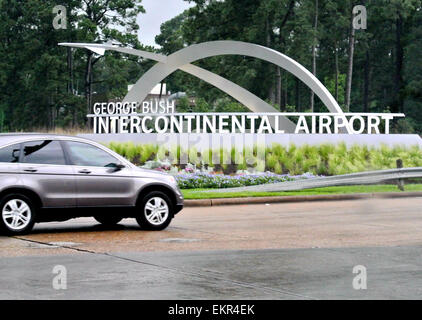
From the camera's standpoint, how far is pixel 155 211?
1526cm

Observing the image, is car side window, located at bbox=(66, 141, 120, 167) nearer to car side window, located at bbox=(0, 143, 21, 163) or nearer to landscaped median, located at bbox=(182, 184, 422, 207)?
car side window, located at bbox=(0, 143, 21, 163)

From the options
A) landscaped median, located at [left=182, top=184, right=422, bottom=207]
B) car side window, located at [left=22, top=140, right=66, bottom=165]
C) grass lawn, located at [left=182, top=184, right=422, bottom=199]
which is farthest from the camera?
grass lawn, located at [left=182, top=184, right=422, bottom=199]

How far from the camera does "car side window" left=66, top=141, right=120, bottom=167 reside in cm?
1491

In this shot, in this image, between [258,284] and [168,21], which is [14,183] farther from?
[168,21]

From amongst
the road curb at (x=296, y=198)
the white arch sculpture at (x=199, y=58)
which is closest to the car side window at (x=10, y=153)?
the road curb at (x=296, y=198)

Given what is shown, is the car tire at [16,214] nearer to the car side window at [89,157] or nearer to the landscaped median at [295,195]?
the car side window at [89,157]

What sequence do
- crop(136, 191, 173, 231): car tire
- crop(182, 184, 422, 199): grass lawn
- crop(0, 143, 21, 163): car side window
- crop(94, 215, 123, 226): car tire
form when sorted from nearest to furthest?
1. crop(0, 143, 21, 163): car side window
2. crop(136, 191, 173, 231): car tire
3. crop(94, 215, 123, 226): car tire
4. crop(182, 184, 422, 199): grass lawn

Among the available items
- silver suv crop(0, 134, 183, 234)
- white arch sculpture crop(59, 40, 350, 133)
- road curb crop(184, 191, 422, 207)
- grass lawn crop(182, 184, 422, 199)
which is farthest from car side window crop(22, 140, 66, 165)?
white arch sculpture crop(59, 40, 350, 133)

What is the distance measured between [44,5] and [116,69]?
9.11 metres

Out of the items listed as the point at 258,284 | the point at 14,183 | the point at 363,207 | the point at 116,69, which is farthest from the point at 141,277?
the point at 116,69

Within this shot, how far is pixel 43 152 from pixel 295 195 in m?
10.6

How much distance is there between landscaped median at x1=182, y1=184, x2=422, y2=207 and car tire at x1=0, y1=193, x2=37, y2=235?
25.8ft

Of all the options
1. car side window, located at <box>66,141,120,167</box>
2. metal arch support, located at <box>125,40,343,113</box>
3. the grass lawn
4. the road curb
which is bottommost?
the road curb
